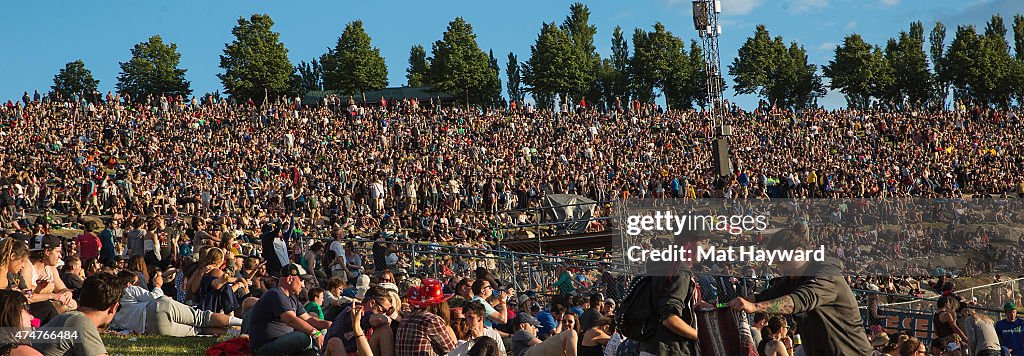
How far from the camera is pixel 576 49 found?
78938mm

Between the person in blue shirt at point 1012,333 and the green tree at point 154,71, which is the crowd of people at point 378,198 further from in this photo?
the green tree at point 154,71

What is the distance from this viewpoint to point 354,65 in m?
74.2

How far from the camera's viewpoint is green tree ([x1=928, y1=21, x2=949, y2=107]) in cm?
7850

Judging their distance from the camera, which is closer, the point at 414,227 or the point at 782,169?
the point at 414,227

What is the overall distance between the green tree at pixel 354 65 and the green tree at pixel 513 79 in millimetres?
25748

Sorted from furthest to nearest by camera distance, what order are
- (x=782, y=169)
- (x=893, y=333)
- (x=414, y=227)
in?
(x=782, y=169), (x=414, y=227), (x=893, y=333)

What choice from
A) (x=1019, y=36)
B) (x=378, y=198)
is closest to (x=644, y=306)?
(x=378, y=198)

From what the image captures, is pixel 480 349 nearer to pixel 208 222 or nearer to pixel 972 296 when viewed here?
pixel 208 222

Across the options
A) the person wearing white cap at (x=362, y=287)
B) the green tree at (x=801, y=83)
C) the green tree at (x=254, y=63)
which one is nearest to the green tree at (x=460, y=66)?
the green tree at (x=254, y=63)

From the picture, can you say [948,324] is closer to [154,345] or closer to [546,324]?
[546,324]

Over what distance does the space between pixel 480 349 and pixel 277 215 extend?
20143mm

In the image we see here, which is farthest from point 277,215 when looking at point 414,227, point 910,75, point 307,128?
point 910,75

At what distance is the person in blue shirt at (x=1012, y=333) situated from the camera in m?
10.5

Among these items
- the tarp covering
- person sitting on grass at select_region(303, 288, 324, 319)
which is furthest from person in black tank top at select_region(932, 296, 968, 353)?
the tarp covering
